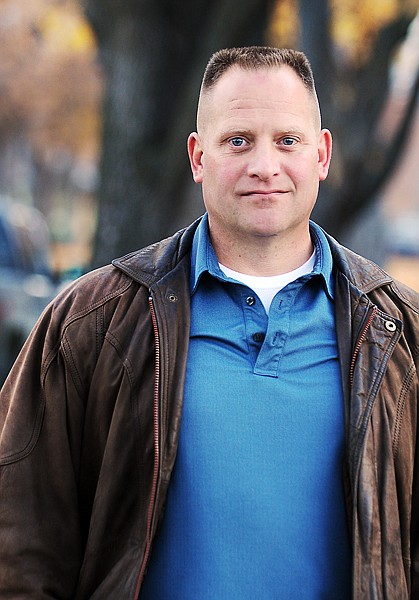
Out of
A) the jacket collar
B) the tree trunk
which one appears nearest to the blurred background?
the tree trunk

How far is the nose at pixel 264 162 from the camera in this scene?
2973 mm

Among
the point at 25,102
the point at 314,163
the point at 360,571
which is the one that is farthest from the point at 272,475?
the point at 25,102

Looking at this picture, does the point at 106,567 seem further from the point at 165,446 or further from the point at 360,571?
the point at 360,571

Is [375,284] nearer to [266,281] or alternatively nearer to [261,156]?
[266,281]

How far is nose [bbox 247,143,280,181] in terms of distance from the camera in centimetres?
297

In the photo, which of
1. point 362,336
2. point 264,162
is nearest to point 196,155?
point 264,162

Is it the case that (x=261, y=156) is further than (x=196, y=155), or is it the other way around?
(x=196, y=155)

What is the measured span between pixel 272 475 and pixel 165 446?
30 cm

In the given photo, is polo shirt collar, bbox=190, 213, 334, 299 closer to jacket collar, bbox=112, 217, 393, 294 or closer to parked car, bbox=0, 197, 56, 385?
jacket collar, bbox=112, 217, 393, 294

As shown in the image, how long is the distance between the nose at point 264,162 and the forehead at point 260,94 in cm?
10

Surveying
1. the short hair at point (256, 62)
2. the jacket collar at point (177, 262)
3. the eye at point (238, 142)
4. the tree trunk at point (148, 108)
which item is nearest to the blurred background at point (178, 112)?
the tree trunk at point (148, 108)

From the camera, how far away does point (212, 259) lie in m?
3.12

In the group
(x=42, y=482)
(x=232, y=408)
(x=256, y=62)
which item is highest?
(x=256, y=62)

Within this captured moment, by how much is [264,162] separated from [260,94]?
22 centimetres
